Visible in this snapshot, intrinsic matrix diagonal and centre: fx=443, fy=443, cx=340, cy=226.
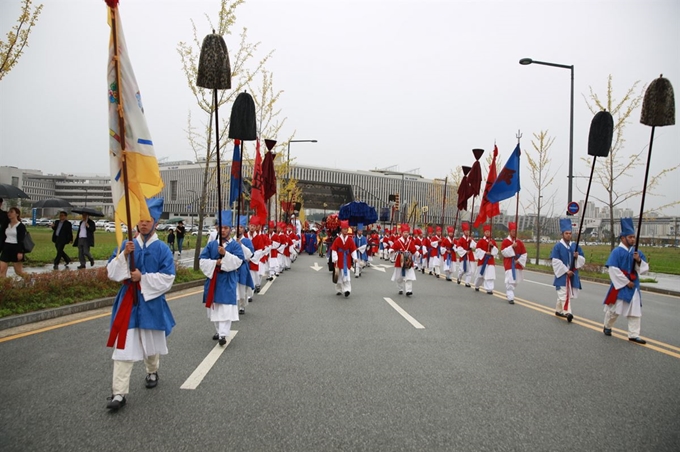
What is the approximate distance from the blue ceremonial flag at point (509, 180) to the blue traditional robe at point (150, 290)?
958 cm

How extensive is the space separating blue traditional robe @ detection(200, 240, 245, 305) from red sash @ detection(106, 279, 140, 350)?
188 cm

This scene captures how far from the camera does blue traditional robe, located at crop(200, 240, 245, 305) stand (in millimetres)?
5996

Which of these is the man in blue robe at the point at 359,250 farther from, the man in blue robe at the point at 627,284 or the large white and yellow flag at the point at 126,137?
the large white and yellow flag at the point at 126,137

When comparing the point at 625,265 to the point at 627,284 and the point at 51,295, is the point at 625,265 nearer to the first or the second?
the point at 627,284

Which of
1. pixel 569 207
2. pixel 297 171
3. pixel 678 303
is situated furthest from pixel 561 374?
pixel 297 171

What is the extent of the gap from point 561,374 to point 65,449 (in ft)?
15.4

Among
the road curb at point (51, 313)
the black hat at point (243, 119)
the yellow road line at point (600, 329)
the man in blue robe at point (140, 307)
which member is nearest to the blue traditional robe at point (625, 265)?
the yellow road line at point (600, 329)

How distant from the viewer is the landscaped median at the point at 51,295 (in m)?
6.86

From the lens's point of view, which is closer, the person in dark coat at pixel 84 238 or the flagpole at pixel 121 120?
the flagpole at pixel 121 120

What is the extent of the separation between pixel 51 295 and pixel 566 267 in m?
9.40

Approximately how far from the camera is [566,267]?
827 cm

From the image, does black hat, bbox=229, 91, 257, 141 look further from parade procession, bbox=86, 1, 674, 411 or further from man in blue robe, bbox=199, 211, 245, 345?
man in blue robe, bbox=199, 211, 245, 345

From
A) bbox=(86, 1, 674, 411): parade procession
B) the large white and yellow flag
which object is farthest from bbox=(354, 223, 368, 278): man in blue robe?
the large white and yellow flag

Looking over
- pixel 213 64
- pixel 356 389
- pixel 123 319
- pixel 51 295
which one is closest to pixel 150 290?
pixel 123 319
